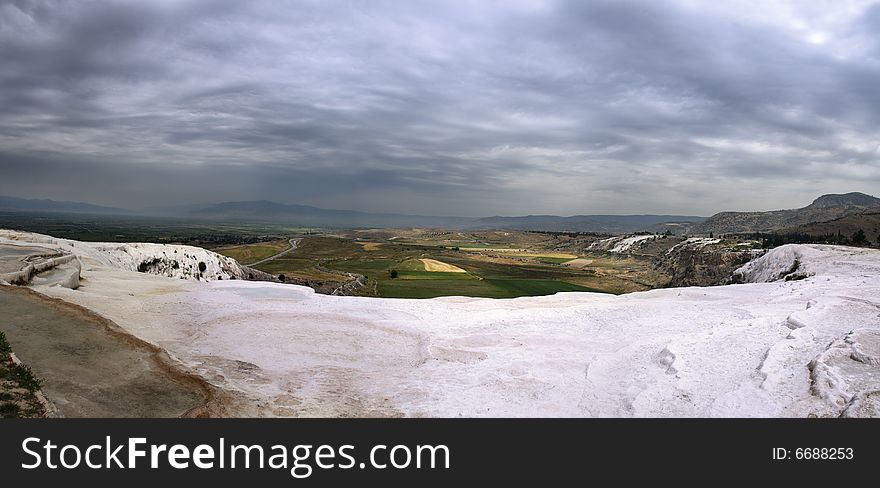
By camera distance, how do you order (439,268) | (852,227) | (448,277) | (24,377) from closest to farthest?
(24,377), (448,277), (439,268), (852,227)

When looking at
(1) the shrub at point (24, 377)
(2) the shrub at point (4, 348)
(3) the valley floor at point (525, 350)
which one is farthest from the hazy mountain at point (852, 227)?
(2) the shrub at point (4, 348)

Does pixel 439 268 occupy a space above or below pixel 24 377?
below

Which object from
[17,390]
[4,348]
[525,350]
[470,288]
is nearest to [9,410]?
[17,390]

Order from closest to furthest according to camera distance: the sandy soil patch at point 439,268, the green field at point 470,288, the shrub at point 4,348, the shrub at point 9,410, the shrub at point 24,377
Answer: the shrub at point 9,410
the shrub at point 24,377
the shrub at point 4,348
the green field at point 470,288
the sandy soil patch at point 439,268

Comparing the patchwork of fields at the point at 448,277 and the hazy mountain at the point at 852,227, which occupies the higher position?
the hazy mountain at the point at 852,227

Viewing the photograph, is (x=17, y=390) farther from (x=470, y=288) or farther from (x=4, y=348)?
(x=470, y=288)

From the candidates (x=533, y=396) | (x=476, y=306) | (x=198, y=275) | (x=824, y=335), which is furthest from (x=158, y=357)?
(x=198, y=275)

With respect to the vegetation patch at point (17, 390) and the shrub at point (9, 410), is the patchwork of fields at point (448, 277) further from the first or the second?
the shrub at point (9, 410)

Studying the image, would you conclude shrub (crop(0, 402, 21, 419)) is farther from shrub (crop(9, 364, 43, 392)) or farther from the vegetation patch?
shrub (crop(9, 364, 43, 392))
